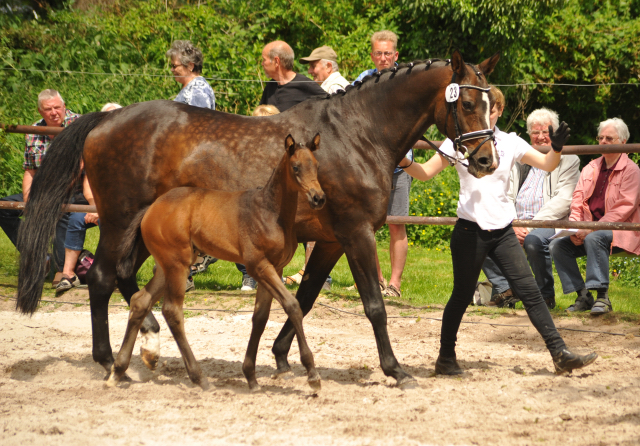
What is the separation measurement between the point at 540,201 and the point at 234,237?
3842 millimetres

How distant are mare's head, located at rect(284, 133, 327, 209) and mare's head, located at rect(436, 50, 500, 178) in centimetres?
96

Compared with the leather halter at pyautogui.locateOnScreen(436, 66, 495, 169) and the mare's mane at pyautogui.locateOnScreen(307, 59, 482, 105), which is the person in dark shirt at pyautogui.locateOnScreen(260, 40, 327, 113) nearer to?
the mare's mane at pyautogui.locateOnScreen(307, 59, 482, 105)

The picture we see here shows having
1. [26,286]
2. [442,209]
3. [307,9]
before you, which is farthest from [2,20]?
[26,286]

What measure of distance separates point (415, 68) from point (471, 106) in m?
0.51

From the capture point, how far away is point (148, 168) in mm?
4520

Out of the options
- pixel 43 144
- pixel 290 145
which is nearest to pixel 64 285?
pixel 43 144

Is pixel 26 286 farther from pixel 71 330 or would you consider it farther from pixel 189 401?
pixel 189 401

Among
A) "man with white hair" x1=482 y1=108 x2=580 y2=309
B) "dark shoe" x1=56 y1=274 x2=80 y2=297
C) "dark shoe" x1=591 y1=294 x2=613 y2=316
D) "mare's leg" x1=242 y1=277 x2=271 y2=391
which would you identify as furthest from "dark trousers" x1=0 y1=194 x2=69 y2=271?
"dark shoe" x1=591 y1=294 x2=613 y2=316

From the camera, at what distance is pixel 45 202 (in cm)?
495

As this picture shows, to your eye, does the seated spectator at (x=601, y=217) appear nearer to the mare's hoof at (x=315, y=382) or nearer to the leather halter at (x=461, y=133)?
the leather halter at (x=461, y=133)

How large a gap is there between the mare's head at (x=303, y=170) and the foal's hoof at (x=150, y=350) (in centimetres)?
156

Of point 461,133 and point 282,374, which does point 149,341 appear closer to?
point 282,374

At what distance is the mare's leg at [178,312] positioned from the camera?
416 centimetres

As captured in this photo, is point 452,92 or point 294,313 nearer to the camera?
point 294,313
